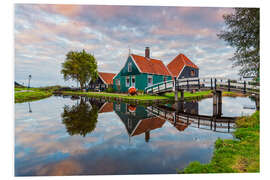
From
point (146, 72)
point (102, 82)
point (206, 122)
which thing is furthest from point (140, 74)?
point (206, 122)

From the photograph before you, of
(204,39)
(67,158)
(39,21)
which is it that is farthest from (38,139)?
(204,39)

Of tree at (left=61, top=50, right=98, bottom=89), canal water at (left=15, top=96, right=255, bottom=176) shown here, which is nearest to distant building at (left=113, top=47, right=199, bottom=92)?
tree at (left=61, top=50, right=98, bottom=89)

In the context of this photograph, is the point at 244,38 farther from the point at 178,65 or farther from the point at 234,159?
the point at 178,65

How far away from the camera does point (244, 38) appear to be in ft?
20.2

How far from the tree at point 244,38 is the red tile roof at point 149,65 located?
457 inches

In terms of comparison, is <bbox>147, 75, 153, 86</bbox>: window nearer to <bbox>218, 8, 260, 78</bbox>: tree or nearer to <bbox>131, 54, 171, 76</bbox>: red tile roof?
<bbox>131, 54, 171, 76</bbox>: red tile roof

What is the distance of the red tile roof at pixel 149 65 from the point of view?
18250 mm

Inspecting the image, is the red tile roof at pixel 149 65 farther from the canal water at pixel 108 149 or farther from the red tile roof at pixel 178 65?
the canal water at pixel 108 149

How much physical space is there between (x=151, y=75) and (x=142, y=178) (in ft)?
53.3

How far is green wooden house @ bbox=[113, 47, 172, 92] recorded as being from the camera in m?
17.8

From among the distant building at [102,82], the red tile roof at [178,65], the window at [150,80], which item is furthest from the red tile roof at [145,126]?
the distant building at [102,82]

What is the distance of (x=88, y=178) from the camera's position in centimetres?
282

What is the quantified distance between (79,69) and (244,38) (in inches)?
961
